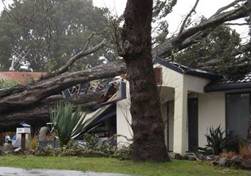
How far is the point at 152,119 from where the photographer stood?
12.5 meters

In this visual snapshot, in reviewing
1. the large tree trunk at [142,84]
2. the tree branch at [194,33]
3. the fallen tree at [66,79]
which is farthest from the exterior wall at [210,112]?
the large tree trunk at [142,84]

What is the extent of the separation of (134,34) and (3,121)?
11.4 m

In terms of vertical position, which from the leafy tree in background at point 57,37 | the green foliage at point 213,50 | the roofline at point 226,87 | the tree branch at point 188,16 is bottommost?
the roofline at point 226,87

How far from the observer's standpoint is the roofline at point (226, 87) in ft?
A: 55.8

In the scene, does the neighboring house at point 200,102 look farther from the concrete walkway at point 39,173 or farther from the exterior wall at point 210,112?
the concrete walkway at point 39,173

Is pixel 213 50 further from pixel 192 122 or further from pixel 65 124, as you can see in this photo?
pixel 65 124

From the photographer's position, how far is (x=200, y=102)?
1925 cm

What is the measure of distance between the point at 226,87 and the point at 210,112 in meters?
1.45

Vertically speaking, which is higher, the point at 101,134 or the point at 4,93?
the point at 4,93

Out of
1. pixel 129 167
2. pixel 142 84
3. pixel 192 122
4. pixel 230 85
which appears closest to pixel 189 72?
pixel 230 85

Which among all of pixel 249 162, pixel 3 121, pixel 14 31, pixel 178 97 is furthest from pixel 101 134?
pixel 14 31

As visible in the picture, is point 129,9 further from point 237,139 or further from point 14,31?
point 14,31

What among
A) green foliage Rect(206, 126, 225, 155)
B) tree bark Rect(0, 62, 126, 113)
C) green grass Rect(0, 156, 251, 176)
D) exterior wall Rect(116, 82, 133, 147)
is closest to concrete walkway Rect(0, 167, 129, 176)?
green grass Rect(0, 156, 251, 176)

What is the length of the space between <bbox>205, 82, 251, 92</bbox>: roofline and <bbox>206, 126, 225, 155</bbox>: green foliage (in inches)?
49.9
